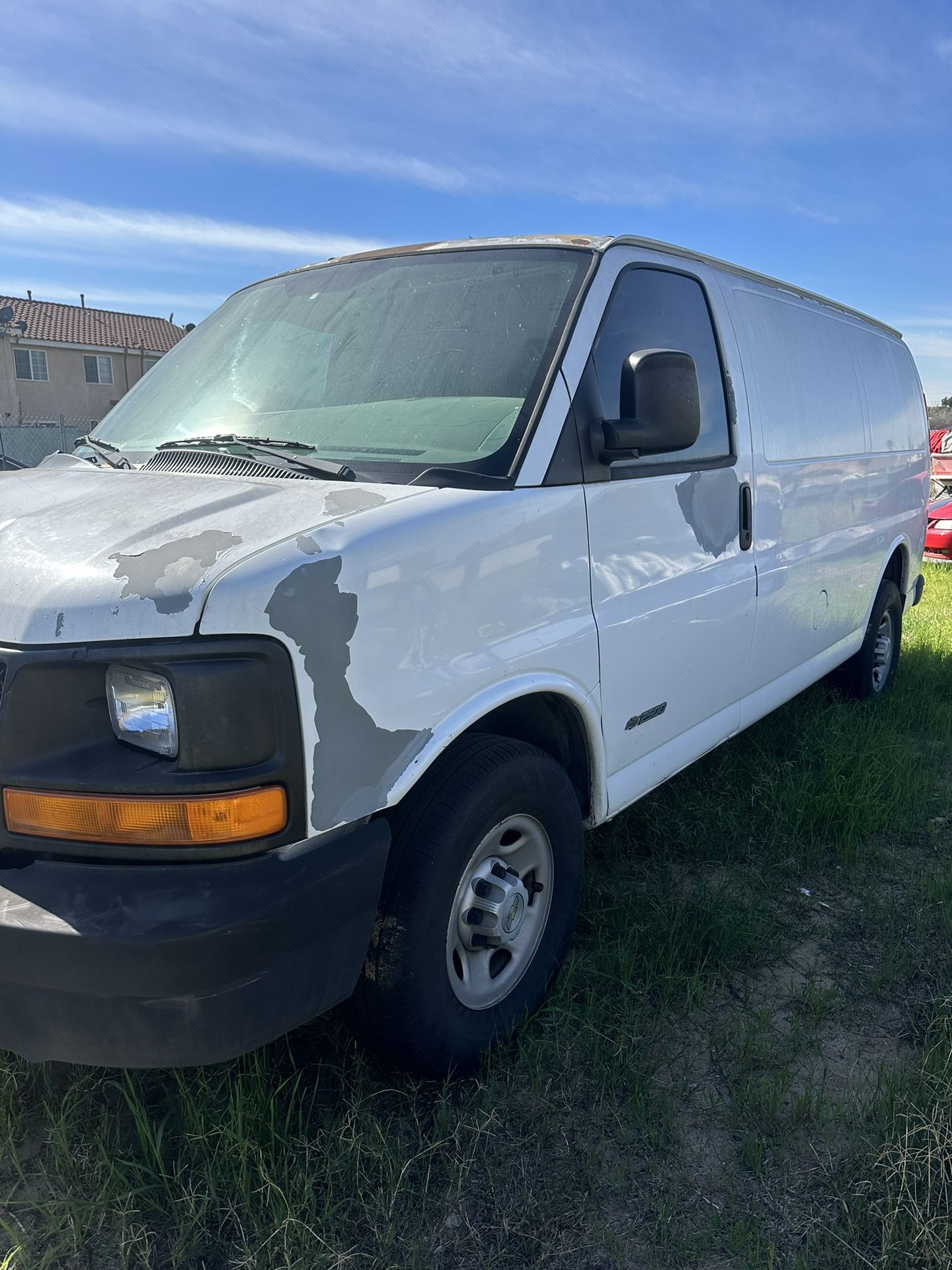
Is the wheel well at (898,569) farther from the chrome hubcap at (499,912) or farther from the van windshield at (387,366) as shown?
the chrome hubcap at (499,912)

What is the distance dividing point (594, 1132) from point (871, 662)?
395 centimetres

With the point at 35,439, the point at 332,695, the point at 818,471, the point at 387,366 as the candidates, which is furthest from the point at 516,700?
the point at 35,439

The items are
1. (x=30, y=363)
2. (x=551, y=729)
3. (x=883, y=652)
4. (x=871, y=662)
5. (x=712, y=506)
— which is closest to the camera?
(x=551, y=729)

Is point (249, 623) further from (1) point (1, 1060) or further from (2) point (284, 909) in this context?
(1) point (1, 1060)

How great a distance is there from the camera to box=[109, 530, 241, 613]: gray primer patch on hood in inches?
71.9

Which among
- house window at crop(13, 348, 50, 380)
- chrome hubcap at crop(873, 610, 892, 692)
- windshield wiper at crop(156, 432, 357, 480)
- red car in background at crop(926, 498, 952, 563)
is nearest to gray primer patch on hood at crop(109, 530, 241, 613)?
windshield wiper at crop(156, 432, 357, 480)

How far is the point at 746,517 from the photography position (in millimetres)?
3602

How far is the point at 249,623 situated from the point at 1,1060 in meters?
1.45

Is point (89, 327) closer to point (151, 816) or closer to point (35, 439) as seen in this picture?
point (35, 439)

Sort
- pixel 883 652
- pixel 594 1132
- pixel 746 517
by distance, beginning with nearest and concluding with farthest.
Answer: pixel 594 1132
pixel 746 517
pixel 883 652

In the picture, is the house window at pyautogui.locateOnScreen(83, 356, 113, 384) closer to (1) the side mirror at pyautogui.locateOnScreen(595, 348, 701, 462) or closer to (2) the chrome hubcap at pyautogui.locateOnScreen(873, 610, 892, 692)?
(2) the chrome hubcap at pyautogui.locateOnScreen(873, 610, 892, 692)

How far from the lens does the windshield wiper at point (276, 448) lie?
96.0 inches

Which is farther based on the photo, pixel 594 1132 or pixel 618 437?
pixel 618 437

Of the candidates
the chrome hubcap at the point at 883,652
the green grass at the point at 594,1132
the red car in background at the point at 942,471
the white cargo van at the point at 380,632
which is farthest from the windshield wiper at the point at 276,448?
the red car in background at the point at 942,471
